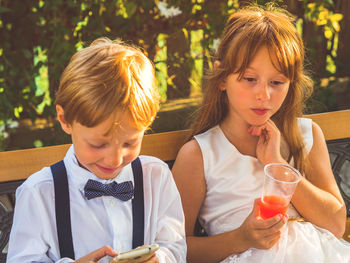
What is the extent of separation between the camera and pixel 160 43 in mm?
3375

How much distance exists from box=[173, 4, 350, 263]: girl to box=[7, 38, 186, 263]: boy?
309 mm

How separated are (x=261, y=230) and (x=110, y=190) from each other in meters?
0.71

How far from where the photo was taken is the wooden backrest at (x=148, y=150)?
218 cm

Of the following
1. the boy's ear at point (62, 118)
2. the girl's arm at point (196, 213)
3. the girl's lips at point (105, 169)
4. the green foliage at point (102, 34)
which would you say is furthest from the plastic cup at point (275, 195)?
the green foliage at point (102, 34)

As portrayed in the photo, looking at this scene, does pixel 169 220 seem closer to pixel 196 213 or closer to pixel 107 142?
pixel 196 213

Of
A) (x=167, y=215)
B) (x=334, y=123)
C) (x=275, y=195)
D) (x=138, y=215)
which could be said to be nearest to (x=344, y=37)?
(x=334, y=123)

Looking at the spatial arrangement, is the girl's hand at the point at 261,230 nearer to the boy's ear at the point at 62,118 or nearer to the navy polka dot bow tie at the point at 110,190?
the navy polka dot bow tie at the point at 110,190

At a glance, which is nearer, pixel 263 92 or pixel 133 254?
pixel 133 254

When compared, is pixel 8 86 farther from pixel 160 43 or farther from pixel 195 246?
pixel 195 246

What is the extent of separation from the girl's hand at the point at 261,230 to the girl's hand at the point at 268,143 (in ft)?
1.06

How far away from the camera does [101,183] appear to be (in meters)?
1.73

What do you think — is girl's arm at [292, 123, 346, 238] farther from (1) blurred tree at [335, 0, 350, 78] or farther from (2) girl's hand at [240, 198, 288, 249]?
(1) blurred tree at [335, 0, 350, 78]

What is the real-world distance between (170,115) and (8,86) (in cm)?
137

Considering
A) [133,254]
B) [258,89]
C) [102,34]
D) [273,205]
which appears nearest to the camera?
[133,254]
